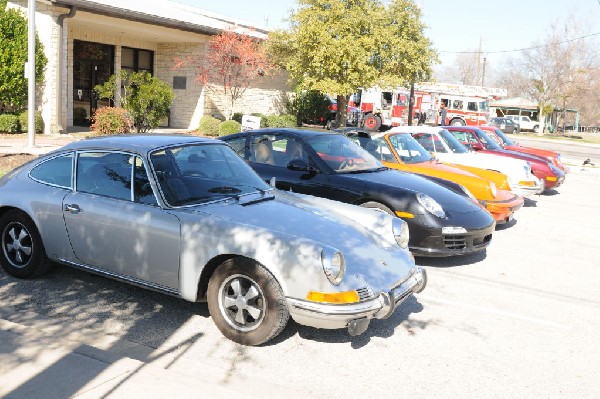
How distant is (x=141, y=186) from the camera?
5.11m

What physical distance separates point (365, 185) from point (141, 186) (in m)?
3.02

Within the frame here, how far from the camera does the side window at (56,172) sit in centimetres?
552

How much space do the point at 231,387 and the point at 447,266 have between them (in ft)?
13.2

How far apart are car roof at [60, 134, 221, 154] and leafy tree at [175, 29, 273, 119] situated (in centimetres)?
1756

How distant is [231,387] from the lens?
3904mm

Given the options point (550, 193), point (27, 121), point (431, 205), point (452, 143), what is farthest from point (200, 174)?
point (27, 121)

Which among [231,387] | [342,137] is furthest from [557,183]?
[231,387]

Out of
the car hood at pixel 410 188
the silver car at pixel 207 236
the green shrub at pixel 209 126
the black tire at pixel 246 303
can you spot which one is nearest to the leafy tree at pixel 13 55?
the green shrub at pixel 209 126

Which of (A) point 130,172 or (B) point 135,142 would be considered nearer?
(A) point 130,172

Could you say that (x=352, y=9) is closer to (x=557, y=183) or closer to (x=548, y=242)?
(x=557, y=183)

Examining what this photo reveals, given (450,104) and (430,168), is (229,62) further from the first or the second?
(450,104)

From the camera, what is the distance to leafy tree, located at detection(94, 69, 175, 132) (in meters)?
20.5

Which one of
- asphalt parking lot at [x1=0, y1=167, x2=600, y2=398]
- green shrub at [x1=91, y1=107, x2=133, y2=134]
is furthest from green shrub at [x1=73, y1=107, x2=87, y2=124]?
asphalt parking lot at [x1=0, y1=167, x2=600, y2=398]

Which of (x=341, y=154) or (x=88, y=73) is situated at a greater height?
(x=88, y=73)
